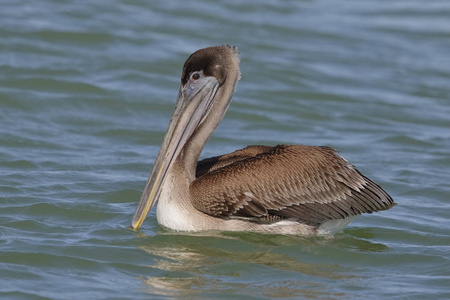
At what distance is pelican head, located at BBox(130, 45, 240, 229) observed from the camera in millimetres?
7504

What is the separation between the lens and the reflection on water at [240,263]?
6285mm

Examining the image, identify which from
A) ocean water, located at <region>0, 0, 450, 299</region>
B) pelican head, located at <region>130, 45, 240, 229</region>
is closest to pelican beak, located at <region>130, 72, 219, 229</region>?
pelican head, located at <region>130, 45, 240, 229</region>

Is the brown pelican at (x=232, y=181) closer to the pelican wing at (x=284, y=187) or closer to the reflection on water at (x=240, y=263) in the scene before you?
the pelican wing at (x=284, y=187)

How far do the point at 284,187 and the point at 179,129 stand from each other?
3.42 feet

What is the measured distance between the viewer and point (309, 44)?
15969 mm

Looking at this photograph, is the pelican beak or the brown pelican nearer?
the brown pelican

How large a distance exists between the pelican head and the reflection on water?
480 mm

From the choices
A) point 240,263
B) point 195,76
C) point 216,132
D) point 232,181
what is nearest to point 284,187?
point 232,181

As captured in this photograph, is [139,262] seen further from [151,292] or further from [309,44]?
[309,44]

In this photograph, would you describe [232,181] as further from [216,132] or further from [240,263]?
[216,132]

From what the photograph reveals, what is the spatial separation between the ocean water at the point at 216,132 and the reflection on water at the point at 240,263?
0.07 feet

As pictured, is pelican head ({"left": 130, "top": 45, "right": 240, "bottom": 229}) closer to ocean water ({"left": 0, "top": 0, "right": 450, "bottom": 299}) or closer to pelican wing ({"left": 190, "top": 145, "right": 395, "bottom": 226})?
pelican wing ({"left": 190, "top": 145, "right": 395, "bottom": 226})

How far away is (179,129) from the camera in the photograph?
764 centimetres

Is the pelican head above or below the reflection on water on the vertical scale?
above
